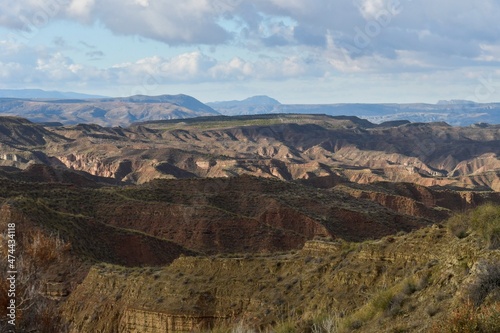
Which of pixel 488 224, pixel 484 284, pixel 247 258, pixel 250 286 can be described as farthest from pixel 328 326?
pixel 247 258

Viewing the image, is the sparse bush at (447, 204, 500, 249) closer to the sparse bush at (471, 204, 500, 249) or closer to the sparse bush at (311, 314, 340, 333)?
the sparse bush at (471, 204, 500, 249)

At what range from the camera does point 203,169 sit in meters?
151

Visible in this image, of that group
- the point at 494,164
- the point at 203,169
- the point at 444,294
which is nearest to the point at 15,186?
the point at 444,294

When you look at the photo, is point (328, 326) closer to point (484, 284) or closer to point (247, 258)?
point (484, 284)

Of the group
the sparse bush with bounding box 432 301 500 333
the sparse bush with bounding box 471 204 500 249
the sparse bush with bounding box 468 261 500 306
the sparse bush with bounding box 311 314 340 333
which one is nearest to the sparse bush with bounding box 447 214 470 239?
the sparse bush with bounding box 471 204 500 249

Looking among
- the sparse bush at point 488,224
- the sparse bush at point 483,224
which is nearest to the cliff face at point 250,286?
the sparse bush at point 483,224

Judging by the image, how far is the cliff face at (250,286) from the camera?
2583 cm

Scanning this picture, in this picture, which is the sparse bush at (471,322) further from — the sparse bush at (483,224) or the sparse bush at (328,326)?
the sparse bush at (483,224)

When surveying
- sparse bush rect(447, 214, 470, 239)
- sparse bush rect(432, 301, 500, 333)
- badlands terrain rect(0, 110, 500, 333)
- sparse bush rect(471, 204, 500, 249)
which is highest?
sparse bush rect(471, 204, 500, 249)

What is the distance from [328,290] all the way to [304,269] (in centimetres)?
322

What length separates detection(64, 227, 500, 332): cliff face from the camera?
84.7 feet

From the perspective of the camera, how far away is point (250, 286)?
3061 cm

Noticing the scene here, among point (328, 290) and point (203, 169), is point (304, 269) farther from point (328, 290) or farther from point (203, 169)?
point (203, 169)

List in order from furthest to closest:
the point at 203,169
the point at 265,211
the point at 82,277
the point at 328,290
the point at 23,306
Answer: the point at 203,169 → the point at 265,211 → the point at 82,277 → the point at 328,290 → the point at 23,306
